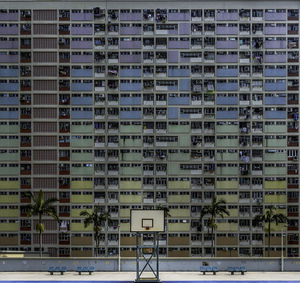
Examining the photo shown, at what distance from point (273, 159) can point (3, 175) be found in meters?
44.7

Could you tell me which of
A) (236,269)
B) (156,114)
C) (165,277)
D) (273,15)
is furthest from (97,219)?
(273,15)

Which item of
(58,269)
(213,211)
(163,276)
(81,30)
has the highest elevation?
(81,30)

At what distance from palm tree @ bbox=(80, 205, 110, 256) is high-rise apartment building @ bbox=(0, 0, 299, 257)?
1.66 metres

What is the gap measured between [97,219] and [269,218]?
26054 millimetres

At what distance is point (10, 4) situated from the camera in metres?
103

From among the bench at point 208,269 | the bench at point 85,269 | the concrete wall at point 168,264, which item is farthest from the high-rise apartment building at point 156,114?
the bench at point 208,269

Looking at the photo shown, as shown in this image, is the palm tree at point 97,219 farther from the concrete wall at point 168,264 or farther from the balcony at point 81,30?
the balcony at point 81,30

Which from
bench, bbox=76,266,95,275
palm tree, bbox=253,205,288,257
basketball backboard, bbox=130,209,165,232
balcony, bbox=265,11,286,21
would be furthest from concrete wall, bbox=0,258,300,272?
balcony, bbox=265,11,286,21

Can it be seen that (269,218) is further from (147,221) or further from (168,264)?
(147,221)

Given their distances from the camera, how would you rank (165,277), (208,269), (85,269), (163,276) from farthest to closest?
(208,269) < (85,269) < (163,276) < (165,277)

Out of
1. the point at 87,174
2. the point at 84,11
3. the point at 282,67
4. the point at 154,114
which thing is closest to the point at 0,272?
the point at 87,174

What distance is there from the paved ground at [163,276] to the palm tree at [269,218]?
26301 mm

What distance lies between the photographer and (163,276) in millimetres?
66125

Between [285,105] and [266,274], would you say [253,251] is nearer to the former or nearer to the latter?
[285,105]
